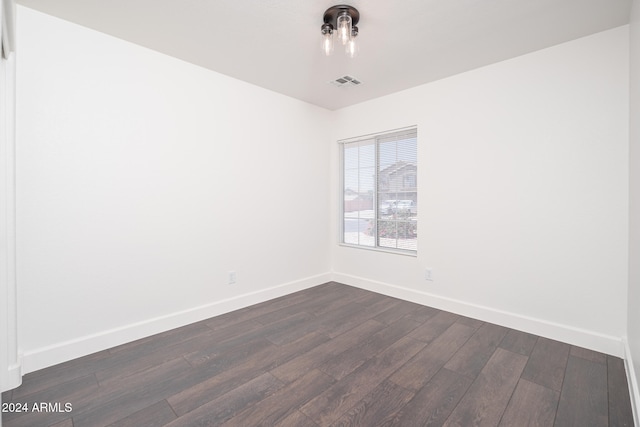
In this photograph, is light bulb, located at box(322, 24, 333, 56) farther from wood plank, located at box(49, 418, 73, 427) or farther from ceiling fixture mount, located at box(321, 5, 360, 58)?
wood plank, located at box(49, 418, 73, 427)

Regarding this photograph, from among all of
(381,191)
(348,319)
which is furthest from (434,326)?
(381,191)

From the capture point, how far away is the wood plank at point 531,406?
1.60m

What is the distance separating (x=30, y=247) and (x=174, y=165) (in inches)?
46.5

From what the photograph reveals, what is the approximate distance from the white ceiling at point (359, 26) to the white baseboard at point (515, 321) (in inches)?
93.0

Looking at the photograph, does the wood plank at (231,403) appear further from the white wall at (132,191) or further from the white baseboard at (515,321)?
the white baseboard at (515,321)

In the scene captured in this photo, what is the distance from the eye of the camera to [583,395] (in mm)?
1816

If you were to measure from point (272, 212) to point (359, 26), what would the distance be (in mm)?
2131

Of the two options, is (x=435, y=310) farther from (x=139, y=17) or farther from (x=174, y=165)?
(x=139, y=17)

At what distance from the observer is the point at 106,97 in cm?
238

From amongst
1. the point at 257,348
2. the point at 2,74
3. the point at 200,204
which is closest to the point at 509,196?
the point at 257,348

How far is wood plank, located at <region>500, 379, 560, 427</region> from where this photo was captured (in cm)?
160

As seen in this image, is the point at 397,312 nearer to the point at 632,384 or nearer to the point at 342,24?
the point at 632,384

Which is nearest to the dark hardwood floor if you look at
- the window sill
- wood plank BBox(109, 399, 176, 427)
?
wood plank BBox(109, 399, 176, 427)

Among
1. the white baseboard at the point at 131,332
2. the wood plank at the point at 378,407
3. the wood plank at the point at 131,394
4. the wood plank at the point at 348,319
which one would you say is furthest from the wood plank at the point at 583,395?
the white baseboard at the point at 131,332
